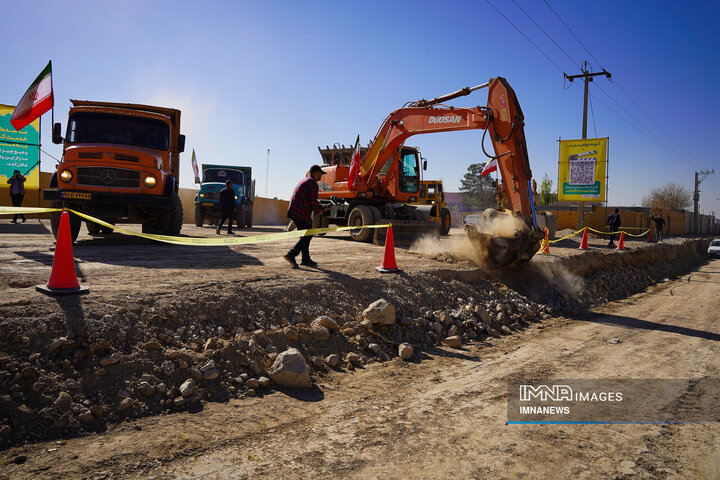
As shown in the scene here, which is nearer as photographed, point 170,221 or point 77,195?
point 77,195

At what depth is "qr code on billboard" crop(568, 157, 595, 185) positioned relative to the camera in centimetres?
2666

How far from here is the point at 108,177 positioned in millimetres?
8930

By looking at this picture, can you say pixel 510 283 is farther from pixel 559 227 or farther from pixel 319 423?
pixel 559 227

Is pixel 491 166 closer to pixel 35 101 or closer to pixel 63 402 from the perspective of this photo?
pixel 63 402

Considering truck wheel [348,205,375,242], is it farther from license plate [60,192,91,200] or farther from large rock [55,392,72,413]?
large rock [55,392,72,413]

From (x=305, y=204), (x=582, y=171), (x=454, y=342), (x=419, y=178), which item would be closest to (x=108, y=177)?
(x=305, y=204)

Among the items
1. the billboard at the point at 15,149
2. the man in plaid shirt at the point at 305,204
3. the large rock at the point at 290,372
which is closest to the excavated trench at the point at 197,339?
the large rock at the point at 290,372

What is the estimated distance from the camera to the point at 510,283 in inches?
346

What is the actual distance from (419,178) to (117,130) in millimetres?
9136

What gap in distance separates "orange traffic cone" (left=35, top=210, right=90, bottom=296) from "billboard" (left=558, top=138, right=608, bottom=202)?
1102 inches

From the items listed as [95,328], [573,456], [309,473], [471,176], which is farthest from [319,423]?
[471,176]

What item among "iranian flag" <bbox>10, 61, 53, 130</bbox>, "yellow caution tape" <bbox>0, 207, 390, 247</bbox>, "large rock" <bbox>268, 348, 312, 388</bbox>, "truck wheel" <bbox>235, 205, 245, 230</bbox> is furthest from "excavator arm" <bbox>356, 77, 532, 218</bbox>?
"iranian flag" <bbox>10, 61, 53, 130</bbox>

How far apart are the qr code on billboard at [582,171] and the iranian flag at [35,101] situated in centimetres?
2681

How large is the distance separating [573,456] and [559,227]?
32843 millimetres
